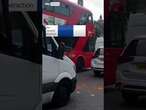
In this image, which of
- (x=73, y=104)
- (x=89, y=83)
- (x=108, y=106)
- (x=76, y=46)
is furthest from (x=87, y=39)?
(x=108, y=106)

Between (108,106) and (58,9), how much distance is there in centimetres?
1540

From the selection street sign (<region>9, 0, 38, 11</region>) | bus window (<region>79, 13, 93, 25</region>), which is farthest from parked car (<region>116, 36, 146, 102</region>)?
bus window (<region>79, 13, 93, 25</region>)

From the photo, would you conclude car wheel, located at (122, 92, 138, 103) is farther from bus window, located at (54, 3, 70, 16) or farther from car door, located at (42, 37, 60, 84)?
bus window, located at (54, 3, 70, 16)

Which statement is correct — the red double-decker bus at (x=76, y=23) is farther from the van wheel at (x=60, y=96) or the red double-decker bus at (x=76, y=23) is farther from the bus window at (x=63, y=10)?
the van wheel at (x=60, y=96)

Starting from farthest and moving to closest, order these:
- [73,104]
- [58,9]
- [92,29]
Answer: [92,29]
[58,9]
[73,104]

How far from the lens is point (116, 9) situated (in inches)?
215

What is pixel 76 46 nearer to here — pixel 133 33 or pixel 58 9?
pixel 58 9

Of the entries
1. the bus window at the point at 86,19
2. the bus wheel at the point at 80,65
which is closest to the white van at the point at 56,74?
the bus wheel at the point at 80,65

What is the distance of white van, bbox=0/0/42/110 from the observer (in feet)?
17.3

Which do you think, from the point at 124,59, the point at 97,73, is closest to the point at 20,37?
the point at 124,59

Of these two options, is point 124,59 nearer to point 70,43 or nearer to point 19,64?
point 19,64

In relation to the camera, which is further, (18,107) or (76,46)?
(76,46)

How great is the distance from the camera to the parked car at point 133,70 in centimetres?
541

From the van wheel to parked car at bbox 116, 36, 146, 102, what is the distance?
4.88 m
